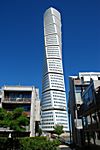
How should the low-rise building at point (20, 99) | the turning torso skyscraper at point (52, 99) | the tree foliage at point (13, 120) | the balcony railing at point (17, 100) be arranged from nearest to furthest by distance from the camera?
the tree foliage at point (13, 120), the low-rise building at point (20, 99), the balcony railing at point (17, 100), the turning torso skyscraper at point (52, 99)

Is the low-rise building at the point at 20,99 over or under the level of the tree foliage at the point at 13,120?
over

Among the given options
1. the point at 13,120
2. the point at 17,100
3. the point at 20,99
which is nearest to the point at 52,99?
the point at 20,99

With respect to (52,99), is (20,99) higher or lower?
lower

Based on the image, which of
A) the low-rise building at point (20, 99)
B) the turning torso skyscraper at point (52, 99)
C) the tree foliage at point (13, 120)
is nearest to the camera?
the tree foliage at point (13, 120)

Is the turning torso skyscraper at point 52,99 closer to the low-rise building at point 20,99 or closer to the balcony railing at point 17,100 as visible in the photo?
the low-rise building at point 20,99

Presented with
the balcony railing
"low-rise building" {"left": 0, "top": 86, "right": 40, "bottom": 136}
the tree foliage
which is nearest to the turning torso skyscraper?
"low-rise building" {"left": 0, "top": 86, "right": 40, "bottom": 136}

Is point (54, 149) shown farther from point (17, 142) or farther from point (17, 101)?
point (17, 101)

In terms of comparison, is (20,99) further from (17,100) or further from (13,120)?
(13,120)

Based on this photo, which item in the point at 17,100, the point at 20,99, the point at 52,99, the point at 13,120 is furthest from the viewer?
the point at 52,99

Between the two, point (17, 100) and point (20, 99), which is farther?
point (20, 99)

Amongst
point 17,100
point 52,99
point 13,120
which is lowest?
point 13,120

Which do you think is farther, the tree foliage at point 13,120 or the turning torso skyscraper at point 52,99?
the turning torso skyscraper at point 52,99

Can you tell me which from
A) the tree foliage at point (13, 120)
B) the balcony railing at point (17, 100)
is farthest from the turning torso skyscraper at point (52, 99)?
the tree foliage at point (13, 120)

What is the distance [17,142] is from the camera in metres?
24.5
